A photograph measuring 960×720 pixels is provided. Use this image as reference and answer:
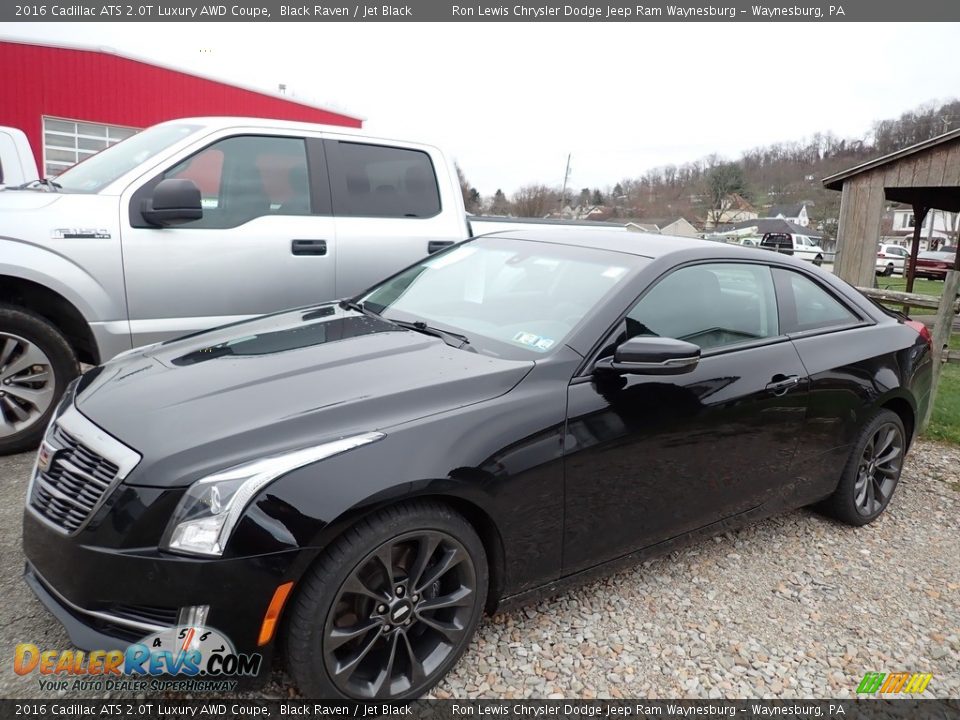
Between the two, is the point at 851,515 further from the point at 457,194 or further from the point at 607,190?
the point at 607,190

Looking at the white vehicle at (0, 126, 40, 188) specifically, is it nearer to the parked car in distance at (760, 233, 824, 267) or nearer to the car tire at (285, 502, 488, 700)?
the car tire at (285, 502, 488, 700)

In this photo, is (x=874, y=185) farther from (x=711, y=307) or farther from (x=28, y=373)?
(x=28, y=373)

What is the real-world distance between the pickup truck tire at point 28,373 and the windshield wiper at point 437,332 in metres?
2.19

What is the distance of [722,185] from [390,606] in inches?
2765

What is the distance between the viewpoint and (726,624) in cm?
289

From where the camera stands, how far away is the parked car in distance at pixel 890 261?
34.2 metres

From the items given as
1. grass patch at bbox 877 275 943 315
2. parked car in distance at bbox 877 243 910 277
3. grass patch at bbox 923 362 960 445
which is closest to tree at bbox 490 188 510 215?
grass patch at bbox 877 275 943 315

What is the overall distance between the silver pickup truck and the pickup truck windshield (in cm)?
1

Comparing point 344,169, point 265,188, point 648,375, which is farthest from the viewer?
point 344,169

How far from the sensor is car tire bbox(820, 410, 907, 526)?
3693 millimetres

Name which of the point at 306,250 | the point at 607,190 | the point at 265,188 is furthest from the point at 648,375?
the point at 607,190

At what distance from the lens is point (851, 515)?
3791mm

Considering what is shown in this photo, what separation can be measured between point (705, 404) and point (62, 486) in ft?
7.88

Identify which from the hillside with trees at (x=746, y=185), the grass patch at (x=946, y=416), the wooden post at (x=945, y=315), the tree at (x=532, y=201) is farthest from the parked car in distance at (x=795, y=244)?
the wooden post at (x=945, y=315)
